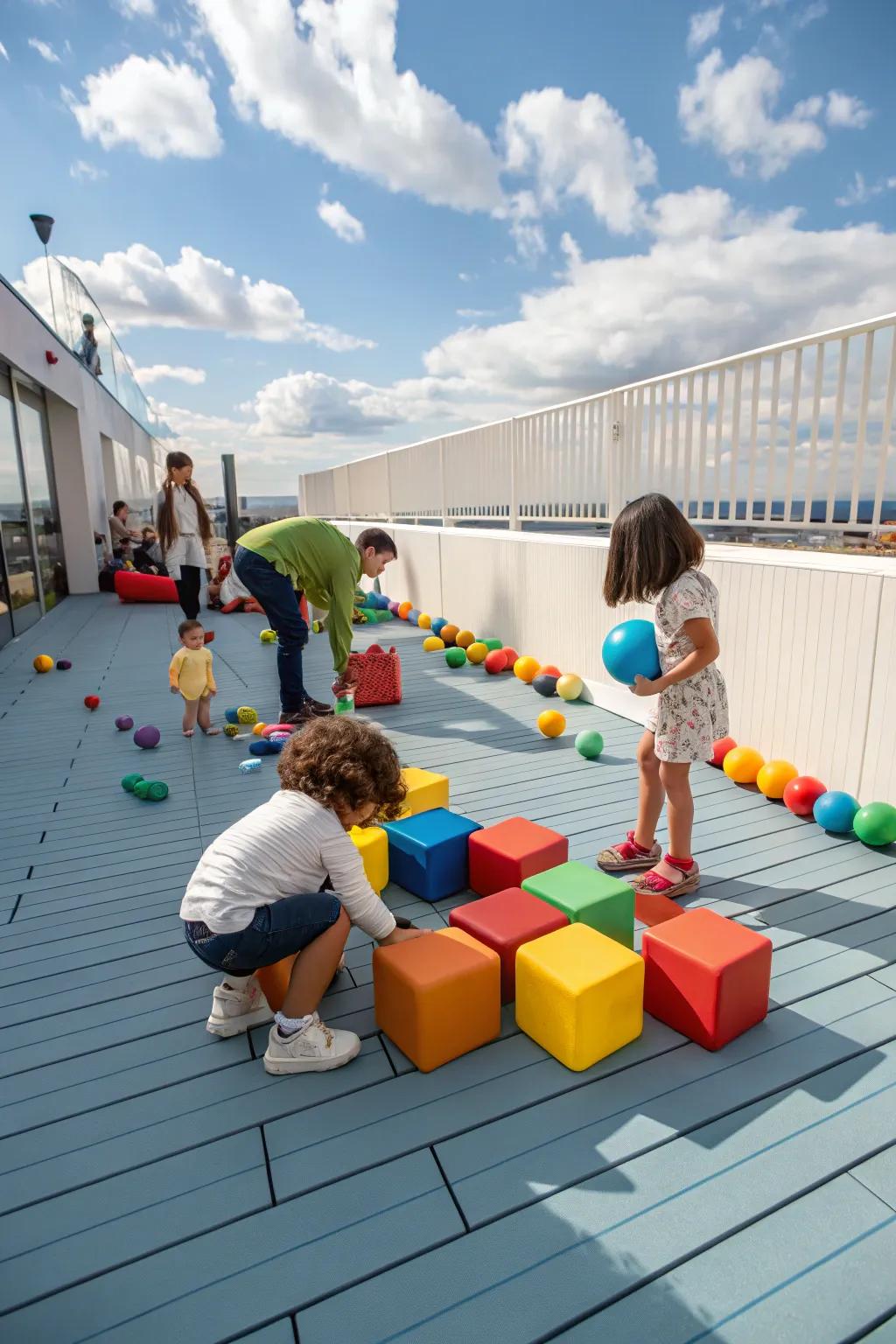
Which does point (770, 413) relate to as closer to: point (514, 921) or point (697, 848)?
point (697, 848)

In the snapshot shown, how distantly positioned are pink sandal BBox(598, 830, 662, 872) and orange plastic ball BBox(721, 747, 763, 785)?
100 cm

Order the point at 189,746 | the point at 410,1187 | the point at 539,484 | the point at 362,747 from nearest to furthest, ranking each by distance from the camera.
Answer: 1. the point at 410,1187
2. the point at 362,747
3. the point at 189,746
4. the point at 539,484

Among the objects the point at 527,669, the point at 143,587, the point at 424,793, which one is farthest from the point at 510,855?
the point at 143,587

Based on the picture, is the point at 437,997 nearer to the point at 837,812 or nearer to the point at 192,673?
the point at 837,812

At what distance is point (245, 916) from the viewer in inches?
79.2

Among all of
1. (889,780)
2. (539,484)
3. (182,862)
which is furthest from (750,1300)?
(539,484)

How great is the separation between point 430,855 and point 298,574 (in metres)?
2.90

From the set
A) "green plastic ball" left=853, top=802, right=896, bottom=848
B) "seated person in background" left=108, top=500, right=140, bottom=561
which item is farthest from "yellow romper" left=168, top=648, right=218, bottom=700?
"seated person in background" left=108, top=500, right=140, bottom=561

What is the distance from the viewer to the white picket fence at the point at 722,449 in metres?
3.73

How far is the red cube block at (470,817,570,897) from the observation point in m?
2.85

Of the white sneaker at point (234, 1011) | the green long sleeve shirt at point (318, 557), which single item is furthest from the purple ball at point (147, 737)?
the white sneaker at point (234, 1011)

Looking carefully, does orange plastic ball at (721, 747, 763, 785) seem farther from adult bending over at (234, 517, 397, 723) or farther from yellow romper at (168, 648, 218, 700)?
yellow romper at (168, 648, 218, 700)

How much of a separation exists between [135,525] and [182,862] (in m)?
16.7

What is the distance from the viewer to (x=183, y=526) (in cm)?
800
